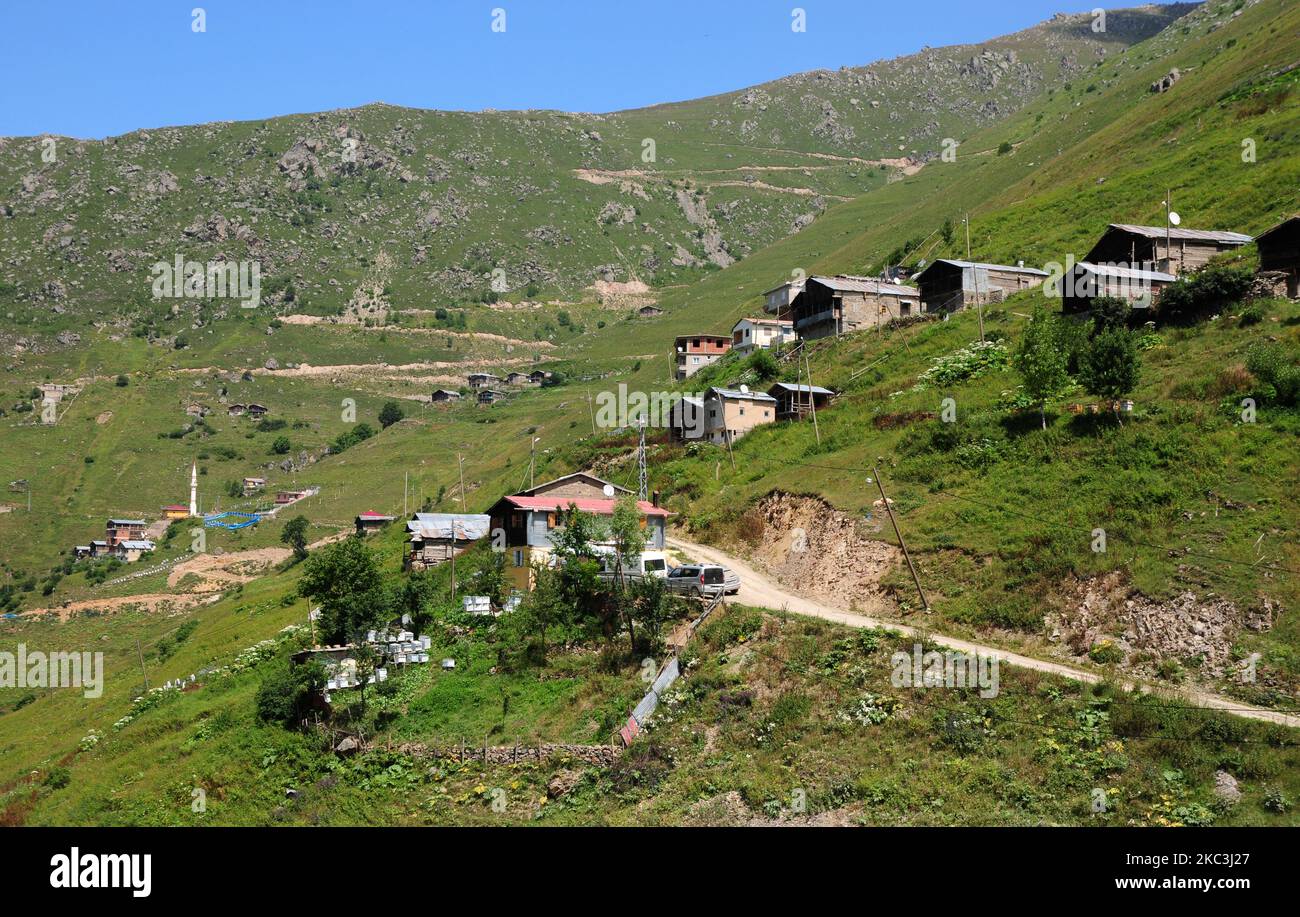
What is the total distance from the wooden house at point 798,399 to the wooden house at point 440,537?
20.1m

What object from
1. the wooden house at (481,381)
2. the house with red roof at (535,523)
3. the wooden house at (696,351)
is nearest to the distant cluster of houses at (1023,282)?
the wooden house at (696,351)

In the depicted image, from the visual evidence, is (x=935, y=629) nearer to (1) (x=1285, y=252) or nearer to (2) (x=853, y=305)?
(1) (x=1285, y=252)

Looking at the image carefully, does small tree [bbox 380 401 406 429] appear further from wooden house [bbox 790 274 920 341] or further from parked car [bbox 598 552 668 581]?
parked car [bbox 598 552 668 581]

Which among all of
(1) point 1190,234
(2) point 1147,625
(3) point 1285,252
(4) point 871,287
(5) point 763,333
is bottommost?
(2) point 1147,625

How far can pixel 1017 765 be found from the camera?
97.6 feet

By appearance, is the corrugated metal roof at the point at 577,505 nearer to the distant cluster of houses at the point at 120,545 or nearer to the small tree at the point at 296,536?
the small tree at the point at 296,536

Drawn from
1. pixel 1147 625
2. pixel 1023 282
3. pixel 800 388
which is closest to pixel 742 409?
pixel 800 388

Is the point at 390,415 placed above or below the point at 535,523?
above

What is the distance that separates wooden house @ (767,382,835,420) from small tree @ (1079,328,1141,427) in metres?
20.0

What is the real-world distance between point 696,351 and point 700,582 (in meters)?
76.1

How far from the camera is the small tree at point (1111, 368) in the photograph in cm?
4747

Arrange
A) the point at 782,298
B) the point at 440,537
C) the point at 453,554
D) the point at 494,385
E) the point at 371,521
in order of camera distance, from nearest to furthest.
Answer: the point at 453,554, the point at 440,537, the point at 371,521, the point at 782,298, the point at 494,385

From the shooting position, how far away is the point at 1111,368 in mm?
47562

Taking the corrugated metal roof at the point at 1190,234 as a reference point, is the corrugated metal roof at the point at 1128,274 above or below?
below
